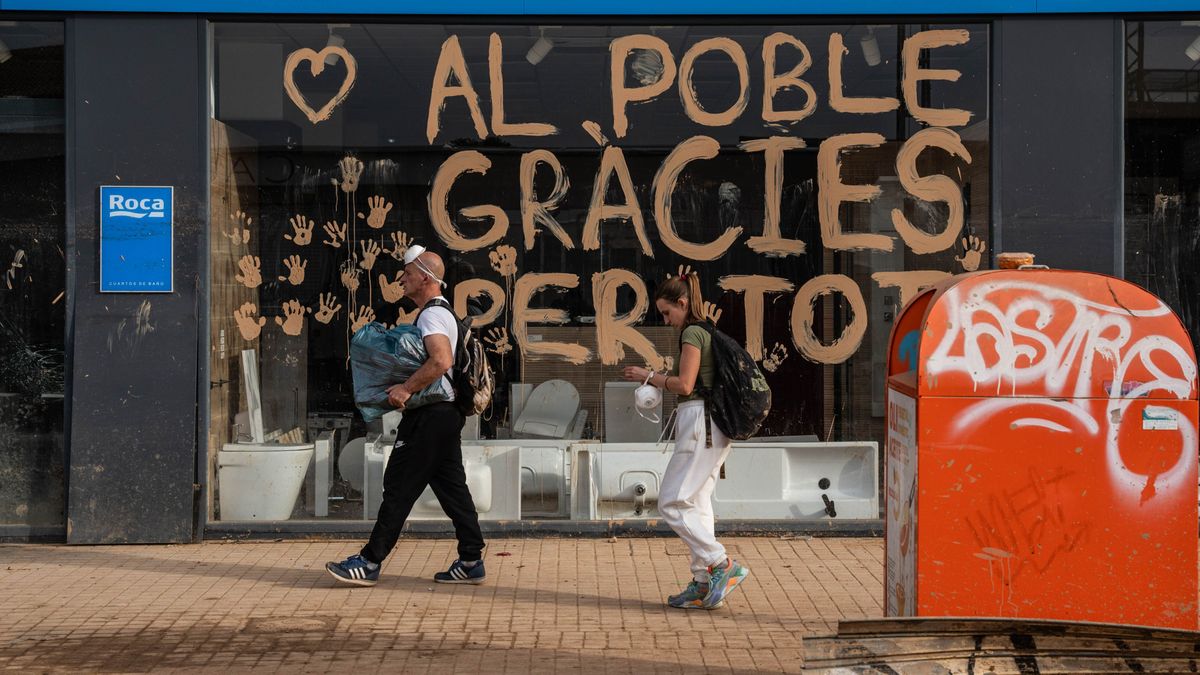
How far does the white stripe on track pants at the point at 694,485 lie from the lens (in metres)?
6.89

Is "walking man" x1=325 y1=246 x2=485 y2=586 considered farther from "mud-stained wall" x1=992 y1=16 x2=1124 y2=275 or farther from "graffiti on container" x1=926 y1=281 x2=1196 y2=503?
"mud-stained wall" x1=992 y1=16 x2=1124 y2=275

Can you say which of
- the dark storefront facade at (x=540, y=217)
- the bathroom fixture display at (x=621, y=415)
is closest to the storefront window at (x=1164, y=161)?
the dark storefront facade at (x=540, y=217)

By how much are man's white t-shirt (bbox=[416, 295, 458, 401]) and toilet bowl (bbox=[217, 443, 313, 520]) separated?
7.28 ft

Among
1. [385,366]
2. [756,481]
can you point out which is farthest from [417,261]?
[756,481]

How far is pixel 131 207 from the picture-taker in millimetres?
8914

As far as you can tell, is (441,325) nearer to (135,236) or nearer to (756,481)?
(135,236)

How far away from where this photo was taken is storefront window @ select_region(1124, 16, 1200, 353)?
909 centimetres

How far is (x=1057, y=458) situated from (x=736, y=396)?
2062mm

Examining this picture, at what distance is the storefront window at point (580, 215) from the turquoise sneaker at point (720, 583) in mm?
2233

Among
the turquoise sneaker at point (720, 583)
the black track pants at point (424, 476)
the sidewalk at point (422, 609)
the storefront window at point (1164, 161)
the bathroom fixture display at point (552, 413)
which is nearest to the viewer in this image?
the sidewalk at point (422, 609)

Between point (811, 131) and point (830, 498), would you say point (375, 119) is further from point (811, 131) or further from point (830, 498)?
point (830, 498)

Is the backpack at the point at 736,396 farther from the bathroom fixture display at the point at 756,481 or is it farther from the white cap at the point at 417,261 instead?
the bathroom fixture display at the point at 756,481

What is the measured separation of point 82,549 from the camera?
890cm

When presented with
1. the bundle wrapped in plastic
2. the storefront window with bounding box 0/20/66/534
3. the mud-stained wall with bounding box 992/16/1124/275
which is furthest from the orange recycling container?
the storefront window with bounding box 0/20/66/534
